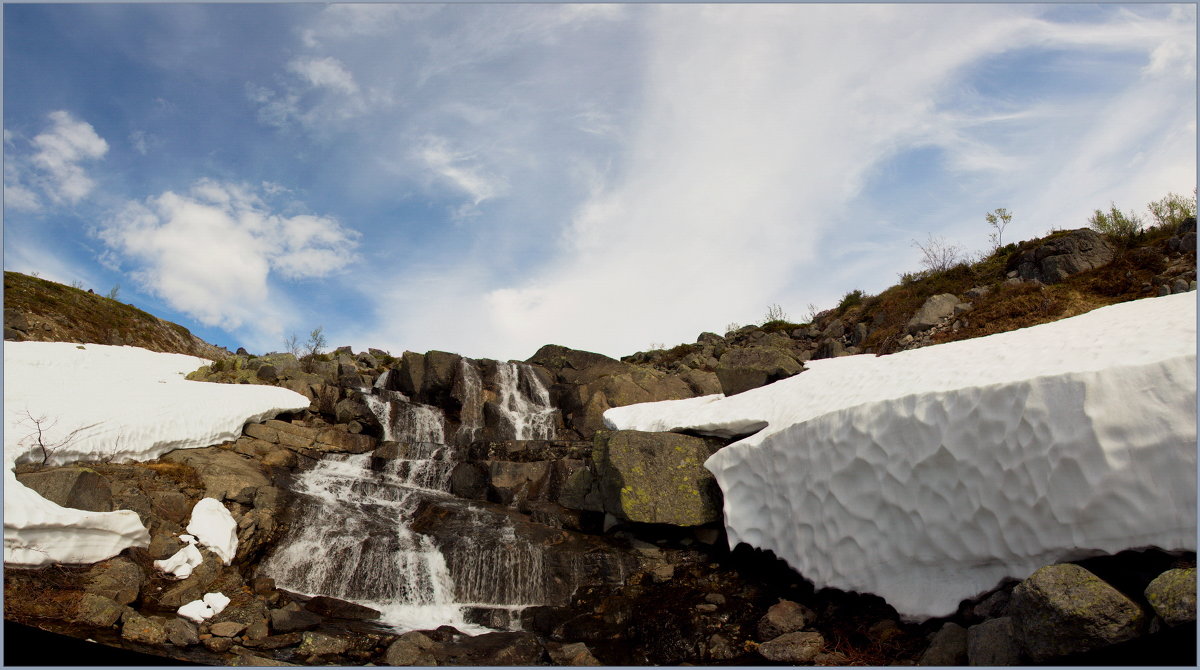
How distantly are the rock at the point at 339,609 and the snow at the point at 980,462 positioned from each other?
6.64m

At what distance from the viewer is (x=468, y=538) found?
12305 millimetres

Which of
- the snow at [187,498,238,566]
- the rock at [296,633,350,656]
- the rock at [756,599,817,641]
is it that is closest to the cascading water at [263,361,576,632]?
the snow at [187,498,238,566]

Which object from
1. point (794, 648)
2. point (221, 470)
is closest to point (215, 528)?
point (221, 470)

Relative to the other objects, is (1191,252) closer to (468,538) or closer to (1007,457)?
(1007,457)

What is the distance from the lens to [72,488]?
10.3 meters

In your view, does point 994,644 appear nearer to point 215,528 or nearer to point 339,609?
point 339,609

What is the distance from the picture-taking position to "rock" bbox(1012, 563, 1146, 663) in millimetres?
5137

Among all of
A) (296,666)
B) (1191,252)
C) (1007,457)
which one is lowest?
(296,666)

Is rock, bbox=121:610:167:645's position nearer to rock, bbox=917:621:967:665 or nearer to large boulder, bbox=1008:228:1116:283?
rock, bbox=917:621:967:665

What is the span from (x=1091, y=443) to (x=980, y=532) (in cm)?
175

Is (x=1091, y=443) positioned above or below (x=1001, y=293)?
below

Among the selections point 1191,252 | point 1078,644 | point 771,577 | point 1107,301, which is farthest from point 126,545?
point 1191,252

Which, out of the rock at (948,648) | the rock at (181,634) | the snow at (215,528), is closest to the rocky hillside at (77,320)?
the snow at (215,528)

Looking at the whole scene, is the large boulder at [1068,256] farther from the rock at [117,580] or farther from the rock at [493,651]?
the rock at [117,580]
